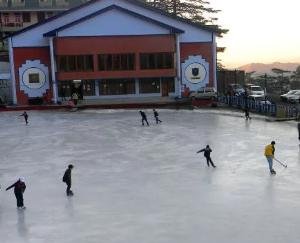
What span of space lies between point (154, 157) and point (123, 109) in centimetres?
2370

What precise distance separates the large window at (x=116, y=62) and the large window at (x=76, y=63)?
1.07 m

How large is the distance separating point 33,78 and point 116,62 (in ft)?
29.5

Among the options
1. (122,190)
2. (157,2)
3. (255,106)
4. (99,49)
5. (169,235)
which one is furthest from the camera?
(157,2)

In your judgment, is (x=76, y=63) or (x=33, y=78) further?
(x=33, y=78)

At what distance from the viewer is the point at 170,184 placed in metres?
20.2

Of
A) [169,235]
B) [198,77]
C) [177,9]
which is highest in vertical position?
[177,9]

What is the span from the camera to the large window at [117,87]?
186 ft

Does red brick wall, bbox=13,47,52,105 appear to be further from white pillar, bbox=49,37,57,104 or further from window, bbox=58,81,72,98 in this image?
window, bbox=58,81,72,98

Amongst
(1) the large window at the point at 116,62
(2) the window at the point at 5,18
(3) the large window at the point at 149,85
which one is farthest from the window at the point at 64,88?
(2) the window at the point at 5,18

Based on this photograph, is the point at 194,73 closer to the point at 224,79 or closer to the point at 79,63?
the point at 79,63

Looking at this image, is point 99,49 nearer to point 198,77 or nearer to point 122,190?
point 198,77

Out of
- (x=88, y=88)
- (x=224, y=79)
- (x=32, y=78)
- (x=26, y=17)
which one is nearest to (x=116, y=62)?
(x=88, y=88)

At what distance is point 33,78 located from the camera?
5538 centimetres

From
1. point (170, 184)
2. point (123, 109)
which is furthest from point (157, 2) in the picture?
point (170, 184)
